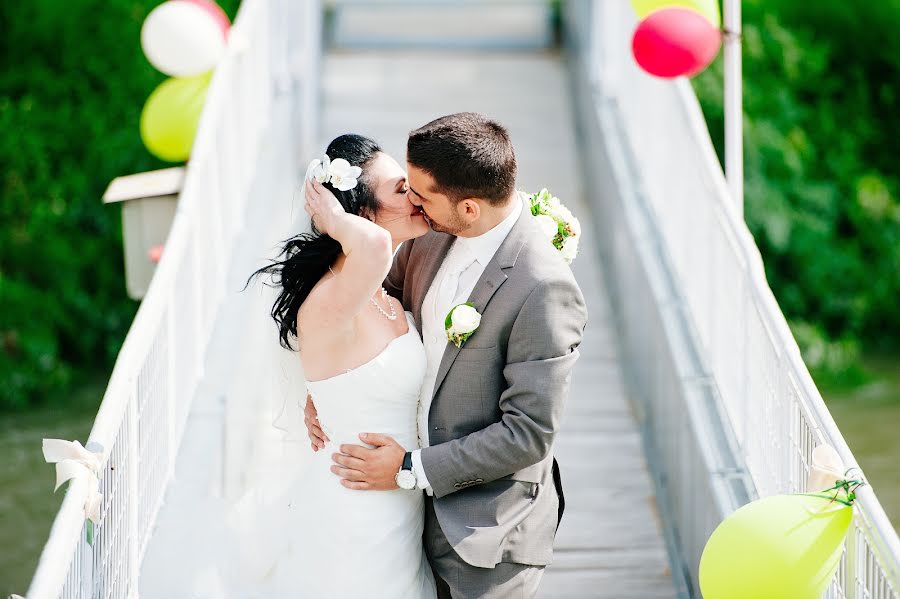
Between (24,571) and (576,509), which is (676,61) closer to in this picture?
(576,509)

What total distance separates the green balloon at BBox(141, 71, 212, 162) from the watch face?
375 centimetres

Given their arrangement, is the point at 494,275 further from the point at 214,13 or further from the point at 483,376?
the point at 214,13

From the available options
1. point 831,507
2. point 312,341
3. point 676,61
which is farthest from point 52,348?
point 831,507

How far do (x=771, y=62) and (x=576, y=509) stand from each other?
23.5ft

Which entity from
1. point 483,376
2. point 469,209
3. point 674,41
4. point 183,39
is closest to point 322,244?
point 469,209

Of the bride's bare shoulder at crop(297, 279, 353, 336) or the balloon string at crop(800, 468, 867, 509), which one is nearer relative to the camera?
the balloon string at crop(800, 468, 867, 509)

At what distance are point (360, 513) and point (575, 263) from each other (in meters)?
3.94

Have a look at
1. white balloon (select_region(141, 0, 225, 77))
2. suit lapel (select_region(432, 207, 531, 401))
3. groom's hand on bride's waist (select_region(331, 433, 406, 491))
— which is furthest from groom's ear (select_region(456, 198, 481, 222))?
white balloon (select_region(141, 0, 225, 77))

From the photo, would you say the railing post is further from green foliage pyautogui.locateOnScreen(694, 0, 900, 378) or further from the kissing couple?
green foliage pyautogui.locateOnScreen(694, 0, 900, 378)

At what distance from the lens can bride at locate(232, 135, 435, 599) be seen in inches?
117

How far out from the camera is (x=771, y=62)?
1101cm

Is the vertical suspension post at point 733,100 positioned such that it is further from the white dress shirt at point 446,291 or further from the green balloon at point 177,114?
the green balloon at point 177,114

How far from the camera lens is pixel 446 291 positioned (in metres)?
3.09

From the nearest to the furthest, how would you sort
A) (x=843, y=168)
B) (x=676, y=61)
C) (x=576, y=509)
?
1. (x=676, y=61)
2. (x=576, y=509)
3. (x=843, y=168)
